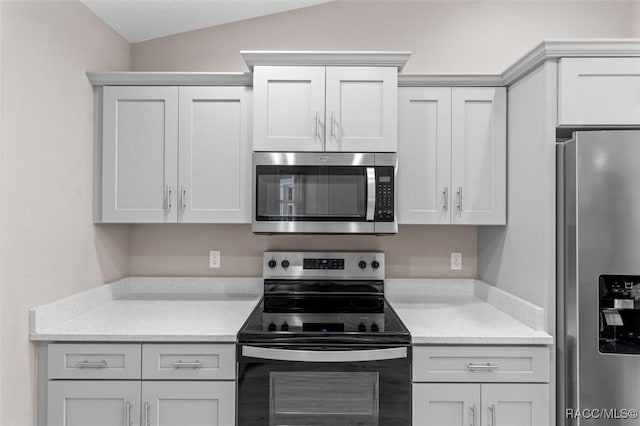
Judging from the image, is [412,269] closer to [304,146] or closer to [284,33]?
[304,146]

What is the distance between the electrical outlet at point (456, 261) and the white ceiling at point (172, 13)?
1.77 metres

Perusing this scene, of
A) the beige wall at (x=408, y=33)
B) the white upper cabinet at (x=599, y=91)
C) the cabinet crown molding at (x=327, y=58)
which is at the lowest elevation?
the white upper cabinet at (x=599, y=91)

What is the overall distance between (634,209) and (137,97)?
2.42m

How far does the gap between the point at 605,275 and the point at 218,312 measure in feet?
5.82

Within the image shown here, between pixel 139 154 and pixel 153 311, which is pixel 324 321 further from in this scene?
pixel 139 154

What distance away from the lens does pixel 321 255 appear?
104 inches

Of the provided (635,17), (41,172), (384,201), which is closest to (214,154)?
(41,172)

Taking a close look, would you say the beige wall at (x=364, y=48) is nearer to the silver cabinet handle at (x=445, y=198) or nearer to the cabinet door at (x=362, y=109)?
the silver cabinet handle at (x=445, y=198)

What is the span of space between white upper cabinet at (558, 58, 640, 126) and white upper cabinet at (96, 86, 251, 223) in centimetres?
154

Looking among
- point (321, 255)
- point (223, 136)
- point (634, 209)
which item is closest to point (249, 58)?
point (223, 136)

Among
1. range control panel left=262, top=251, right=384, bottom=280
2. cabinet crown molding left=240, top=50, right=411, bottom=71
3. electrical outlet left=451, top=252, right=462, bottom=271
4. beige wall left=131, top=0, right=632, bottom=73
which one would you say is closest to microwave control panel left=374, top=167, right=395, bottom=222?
range control panel left=262, top=251, right=384, bottom=280

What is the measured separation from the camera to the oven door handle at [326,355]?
186 cm

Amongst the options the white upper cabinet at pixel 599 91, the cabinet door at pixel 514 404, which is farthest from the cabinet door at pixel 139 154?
the white upper cabinet at pixel 599 91

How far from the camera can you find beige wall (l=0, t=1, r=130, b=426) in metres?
1.73
